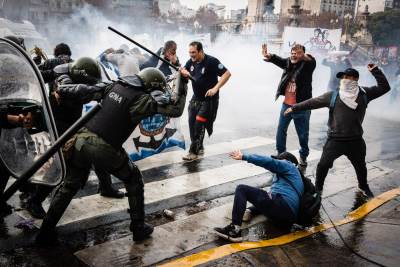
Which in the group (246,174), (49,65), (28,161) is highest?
(49,65)

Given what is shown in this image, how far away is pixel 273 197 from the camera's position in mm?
4184

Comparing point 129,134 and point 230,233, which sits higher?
point 129,134

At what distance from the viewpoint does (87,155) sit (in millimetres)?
3592

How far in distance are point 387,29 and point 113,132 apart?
4879cm

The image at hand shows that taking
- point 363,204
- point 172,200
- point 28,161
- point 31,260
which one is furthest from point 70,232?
point 363,204

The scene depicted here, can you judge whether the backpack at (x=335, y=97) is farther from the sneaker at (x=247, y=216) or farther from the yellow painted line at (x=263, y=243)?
the sneaker at (x=247, y=216)

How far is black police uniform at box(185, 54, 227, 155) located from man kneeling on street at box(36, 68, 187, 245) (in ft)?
9.13

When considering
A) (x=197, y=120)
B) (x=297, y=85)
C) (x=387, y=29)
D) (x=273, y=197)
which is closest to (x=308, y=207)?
(x=273, y=197)

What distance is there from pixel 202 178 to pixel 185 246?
208 cm

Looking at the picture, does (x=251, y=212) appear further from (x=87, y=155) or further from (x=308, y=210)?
(x=87, y=155)

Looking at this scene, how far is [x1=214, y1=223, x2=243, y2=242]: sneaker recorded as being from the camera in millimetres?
3955

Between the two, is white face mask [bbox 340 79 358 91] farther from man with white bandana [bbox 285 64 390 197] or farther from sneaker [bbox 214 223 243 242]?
sneaker [bbox 214 223 243 242]

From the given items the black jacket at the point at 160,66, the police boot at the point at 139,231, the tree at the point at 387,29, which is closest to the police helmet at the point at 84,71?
the police boot at the point at 139,231

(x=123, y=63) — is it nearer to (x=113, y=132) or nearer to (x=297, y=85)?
(x=297, y=85)
